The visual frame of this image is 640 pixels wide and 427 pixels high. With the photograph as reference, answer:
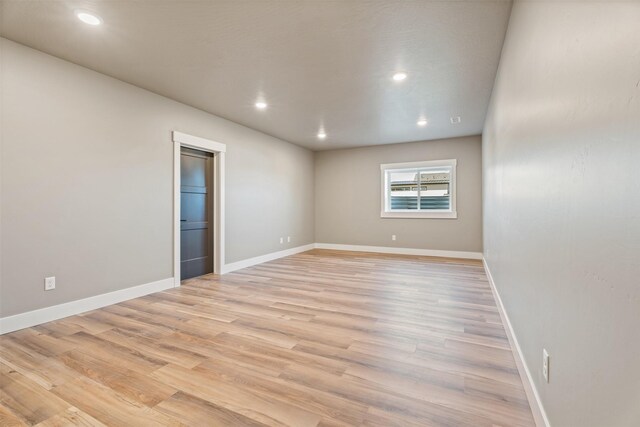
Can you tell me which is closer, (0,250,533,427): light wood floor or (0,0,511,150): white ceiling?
(0,250,533,427): light wood floor

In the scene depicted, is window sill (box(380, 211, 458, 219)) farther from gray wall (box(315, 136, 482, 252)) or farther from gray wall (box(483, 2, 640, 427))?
gray wall (box(483, 2, 640, 427))

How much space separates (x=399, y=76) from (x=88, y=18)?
2.84 meters

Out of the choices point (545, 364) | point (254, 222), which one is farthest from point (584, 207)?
point (254, 222)

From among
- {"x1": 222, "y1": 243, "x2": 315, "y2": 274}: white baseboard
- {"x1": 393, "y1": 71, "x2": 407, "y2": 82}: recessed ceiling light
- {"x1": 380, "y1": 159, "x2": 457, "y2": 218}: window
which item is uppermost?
{"x1": 393, "y1": 71, "x2": 407, "y2": 82}: recessed ceiling light

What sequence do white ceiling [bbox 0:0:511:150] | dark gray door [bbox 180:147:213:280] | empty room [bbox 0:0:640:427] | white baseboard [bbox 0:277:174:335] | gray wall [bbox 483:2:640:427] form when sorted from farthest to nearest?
dark gray door [bbox 180:147:213:280]
white baseboard [bbox 0:277:174:335]
white ceiling [bbox 0:0:511:150]
empty room [bbox 0:0:640:427]
gray wall [bbox 483:2:640:427]

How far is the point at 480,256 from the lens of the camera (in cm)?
599

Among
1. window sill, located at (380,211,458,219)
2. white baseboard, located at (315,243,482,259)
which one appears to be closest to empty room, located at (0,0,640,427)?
white baseboard, located at (315,243,482,259)

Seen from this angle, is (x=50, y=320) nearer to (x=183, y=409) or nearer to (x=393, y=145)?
(x=183, y=409)

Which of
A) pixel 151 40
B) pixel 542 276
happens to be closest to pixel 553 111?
pixel 542 276

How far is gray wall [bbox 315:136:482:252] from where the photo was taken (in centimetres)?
607

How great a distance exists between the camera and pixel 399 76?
328cm

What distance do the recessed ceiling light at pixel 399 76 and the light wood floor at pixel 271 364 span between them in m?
2.49

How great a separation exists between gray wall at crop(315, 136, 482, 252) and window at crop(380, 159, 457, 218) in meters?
0.12

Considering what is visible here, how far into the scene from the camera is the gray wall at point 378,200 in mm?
6070
